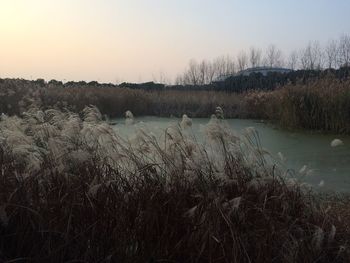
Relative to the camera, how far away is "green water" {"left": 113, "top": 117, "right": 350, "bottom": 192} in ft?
23.4

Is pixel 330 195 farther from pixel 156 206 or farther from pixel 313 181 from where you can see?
pixel 156 206

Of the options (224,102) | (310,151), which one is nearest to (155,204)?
(310,151)

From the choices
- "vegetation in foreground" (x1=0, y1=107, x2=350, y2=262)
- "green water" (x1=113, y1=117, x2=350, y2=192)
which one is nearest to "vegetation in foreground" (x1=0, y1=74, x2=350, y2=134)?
"green water" (x1=113, y1=117, x2=350, y2=192)

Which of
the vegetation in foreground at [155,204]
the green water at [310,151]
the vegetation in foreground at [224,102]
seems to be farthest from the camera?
the vegetation in foreground at [224,102]

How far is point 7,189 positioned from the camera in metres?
3.93

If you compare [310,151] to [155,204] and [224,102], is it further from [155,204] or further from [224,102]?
[224,102]

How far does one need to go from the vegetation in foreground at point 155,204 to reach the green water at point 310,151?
518 mm

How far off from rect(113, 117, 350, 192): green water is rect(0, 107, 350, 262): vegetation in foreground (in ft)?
1.70

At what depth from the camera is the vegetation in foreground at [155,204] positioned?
143 inches

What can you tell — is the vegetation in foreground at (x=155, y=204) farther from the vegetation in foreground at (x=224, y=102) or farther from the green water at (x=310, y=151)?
the vegetation in foreground at (x=224, y=102)

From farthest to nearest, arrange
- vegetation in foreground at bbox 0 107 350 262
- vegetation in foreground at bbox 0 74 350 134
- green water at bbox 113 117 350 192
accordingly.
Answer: vegetation in foreground at bbox 0 74 350 134, green water at bbox 113 117 350 192, vegetation in foreground at bbox 0 107 350 262

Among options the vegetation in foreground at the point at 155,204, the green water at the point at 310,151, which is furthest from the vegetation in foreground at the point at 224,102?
the vegetation in foreground at the point at 155,204

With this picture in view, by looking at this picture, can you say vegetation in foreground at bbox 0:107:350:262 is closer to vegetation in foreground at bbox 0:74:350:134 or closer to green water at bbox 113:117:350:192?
green water at bbox 113:117:350:192

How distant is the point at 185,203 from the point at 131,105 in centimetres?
1683
